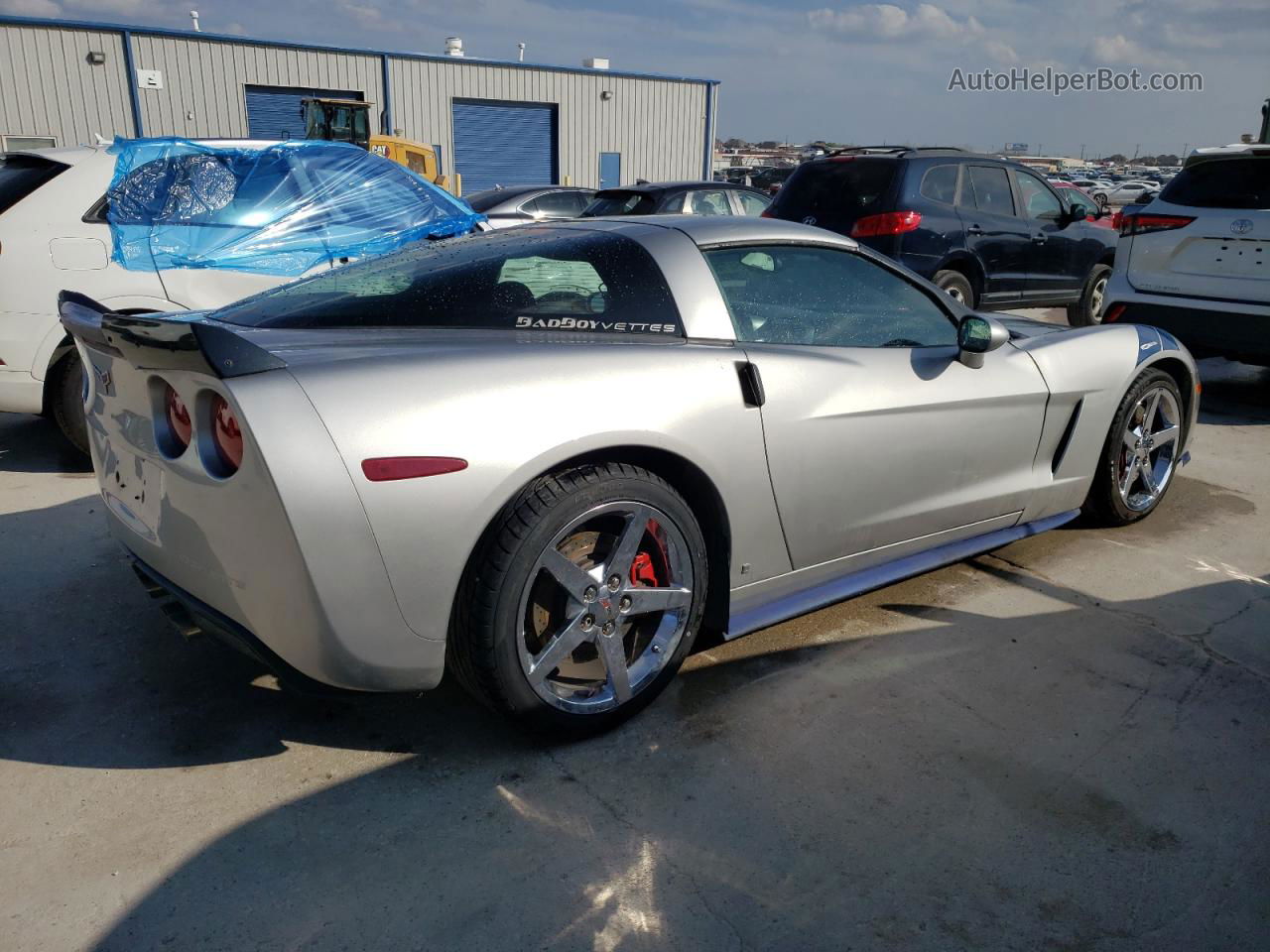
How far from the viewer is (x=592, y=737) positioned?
2.71 meters

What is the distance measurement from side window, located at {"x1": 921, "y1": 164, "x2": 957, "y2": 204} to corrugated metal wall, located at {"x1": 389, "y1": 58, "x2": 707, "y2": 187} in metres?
19.4

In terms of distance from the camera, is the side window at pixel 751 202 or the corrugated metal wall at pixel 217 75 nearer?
the side window at pixel 751 202

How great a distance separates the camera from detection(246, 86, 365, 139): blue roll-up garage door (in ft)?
74.9

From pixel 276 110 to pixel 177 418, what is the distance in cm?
2360

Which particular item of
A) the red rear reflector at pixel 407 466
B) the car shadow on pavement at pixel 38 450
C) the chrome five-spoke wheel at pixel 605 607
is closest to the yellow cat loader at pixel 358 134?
the car shadow on pavement at pixel 38 450

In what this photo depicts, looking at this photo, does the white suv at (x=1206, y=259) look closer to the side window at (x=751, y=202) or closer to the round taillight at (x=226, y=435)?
the side window at (x=751, y=202)

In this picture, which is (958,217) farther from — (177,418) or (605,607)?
(177,418)

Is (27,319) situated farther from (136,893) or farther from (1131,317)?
(1131,317)

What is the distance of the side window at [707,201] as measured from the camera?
9.83m

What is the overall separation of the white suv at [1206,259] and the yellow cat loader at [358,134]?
1335cm

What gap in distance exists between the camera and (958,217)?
8.25m

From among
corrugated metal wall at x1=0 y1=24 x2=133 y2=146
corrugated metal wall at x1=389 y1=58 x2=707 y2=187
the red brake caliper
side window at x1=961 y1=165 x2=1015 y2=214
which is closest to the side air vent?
the red brake caliper

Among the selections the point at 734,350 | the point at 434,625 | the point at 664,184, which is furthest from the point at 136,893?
the point at 664,184

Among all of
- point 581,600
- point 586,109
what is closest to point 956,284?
point 581,600
